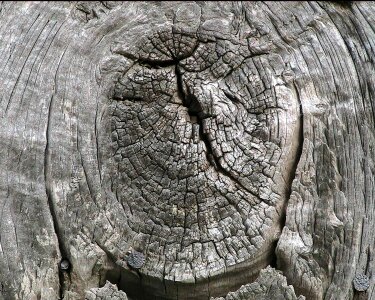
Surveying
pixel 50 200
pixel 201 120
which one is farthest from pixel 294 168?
pixel 50 200

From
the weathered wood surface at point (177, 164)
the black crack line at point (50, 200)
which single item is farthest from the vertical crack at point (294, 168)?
the black crack line at point (50, 200)

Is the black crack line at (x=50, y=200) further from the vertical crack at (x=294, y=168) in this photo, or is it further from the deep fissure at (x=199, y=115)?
the vertical crack at (x=294, y=168)

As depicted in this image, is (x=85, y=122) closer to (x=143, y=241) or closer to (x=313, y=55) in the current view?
(x=143, y=241)

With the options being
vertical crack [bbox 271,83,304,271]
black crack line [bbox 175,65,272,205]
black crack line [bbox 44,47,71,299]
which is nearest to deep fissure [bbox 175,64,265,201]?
black crack line [bbox 175,65,272,205]

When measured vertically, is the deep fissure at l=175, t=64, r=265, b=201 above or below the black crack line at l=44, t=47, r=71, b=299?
above

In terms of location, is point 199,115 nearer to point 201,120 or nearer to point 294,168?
point 201,120

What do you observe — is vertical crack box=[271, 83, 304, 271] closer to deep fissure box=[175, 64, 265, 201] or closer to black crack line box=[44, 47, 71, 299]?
deep fissure box=[175, 64, 265, 201]

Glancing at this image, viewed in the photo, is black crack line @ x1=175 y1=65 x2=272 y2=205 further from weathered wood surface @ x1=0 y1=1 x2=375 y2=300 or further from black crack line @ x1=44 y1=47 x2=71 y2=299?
black crack line @ x1=44 y1=47 x2=71 y2=299

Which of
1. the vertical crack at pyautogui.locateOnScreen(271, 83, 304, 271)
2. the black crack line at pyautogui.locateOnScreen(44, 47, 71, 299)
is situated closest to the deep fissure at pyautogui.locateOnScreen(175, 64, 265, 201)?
the vertical crack at pyautogui.locateOnScreen(271, 83, 304, 271)
